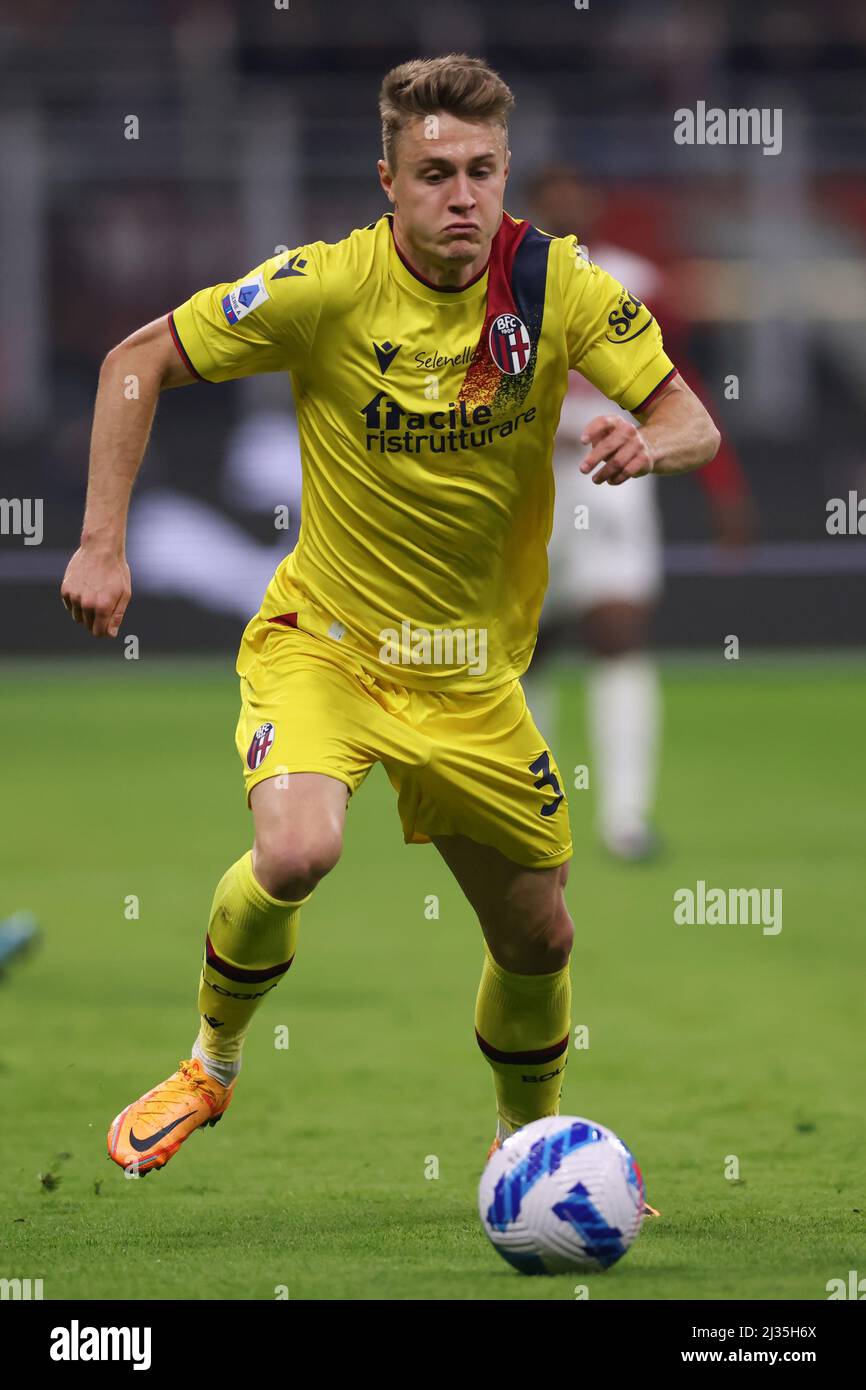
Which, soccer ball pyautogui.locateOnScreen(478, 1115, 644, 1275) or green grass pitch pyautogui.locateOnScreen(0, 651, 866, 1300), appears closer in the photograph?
soccer ball pyautogui.locateOnScreen(478, 1115, 644, 1275)

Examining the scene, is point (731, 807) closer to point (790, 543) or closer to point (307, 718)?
point (790, 543)

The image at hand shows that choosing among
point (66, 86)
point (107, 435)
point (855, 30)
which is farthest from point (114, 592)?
point (855, 30)

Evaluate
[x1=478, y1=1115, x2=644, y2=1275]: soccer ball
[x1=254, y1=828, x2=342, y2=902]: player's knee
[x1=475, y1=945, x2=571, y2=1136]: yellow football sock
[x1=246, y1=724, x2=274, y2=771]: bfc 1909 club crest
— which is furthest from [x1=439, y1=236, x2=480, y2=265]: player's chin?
[x1=478, y1=1115, x2=644, y2=1275]: soccer ball

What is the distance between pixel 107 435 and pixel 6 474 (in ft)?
36.2

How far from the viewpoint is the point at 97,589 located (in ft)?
13.9

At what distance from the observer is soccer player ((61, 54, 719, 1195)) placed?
429cm

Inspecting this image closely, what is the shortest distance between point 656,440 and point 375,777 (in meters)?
8.06

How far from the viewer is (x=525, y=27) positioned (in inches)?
719

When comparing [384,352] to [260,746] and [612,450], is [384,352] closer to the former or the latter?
[612,450]

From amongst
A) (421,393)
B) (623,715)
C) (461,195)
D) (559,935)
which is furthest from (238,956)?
(623,715)

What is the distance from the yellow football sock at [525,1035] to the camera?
4.65 m

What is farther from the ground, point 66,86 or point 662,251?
point 66,86
